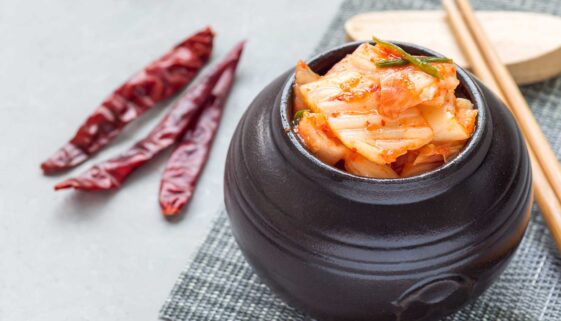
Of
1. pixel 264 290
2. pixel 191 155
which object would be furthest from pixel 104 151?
→ pixel 264 290

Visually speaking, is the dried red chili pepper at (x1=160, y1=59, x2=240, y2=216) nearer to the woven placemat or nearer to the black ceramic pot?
the woven placemat

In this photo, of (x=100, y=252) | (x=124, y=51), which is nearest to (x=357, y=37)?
(x=124, y=51)

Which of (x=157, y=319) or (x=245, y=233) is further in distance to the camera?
(x=157, y=319)

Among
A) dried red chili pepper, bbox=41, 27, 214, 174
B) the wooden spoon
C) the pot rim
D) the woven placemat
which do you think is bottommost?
the woven placemat

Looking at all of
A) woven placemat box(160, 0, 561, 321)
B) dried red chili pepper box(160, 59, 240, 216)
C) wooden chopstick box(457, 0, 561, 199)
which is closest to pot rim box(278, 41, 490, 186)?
wooden chopstick box(457, 0, 561, 199)

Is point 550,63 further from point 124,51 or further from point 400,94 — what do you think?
point 124,51

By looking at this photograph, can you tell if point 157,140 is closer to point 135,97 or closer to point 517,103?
point 135,97
